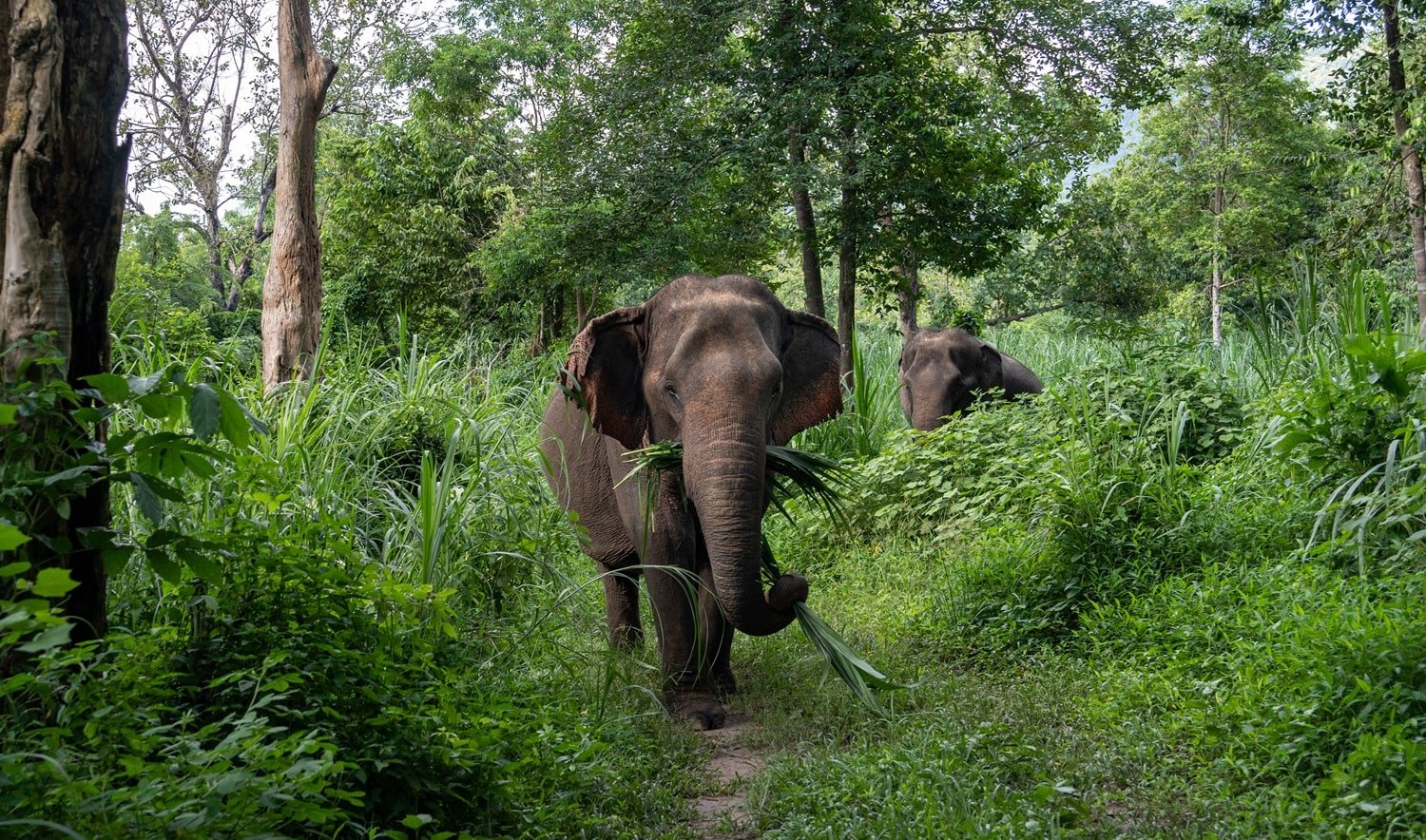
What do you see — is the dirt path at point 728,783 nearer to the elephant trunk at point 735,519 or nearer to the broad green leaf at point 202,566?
the elephant trunk at point 735,519

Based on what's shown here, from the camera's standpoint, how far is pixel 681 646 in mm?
5969

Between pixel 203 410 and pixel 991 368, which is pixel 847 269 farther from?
pixel 203 410

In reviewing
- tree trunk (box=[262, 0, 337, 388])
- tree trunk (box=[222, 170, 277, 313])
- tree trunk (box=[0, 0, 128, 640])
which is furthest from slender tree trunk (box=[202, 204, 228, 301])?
tree trunk (box=[0, 0, 128, 640])

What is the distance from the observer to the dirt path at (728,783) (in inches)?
173

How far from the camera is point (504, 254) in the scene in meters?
20.3

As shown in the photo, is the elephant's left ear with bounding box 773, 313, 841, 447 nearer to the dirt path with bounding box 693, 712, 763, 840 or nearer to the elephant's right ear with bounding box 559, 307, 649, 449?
the elephant's right ear with bounding box 559, 307, 649, 449

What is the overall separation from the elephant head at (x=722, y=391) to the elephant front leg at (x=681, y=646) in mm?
321

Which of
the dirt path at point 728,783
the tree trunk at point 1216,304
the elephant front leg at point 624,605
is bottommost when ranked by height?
the dirt path at point 728,783

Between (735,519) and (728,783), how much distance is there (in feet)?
3.67

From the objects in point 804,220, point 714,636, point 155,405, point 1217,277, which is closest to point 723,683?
point 714,636

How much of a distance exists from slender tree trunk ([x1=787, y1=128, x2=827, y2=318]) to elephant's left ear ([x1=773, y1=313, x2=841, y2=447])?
534 centimetres

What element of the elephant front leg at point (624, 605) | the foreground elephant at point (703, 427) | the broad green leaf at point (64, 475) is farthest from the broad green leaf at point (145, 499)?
the elephant front leg at point (624, 605)

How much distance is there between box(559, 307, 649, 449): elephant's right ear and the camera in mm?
6129

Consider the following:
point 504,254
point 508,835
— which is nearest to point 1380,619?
point 508,835
